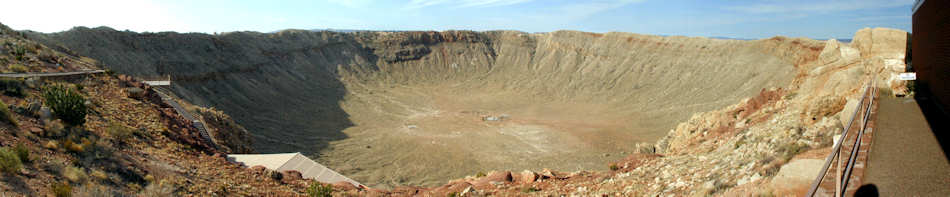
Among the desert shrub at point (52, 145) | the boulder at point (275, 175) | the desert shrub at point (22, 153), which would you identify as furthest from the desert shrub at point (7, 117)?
the boulder at point (275, 175)

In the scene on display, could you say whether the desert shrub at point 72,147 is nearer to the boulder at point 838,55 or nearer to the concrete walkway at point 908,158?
the concrete walkway at point 908,158

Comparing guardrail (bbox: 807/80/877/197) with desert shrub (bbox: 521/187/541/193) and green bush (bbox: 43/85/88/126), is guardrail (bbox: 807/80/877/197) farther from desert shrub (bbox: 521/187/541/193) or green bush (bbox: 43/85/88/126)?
green bush (bbox: 43/85/88/126)

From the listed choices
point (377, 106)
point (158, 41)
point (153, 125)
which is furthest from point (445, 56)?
point (153, 125)

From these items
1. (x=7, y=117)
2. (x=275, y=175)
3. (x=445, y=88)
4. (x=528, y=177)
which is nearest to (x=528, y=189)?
(x=528, y=177)

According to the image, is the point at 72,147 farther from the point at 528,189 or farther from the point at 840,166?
the point at 840,166

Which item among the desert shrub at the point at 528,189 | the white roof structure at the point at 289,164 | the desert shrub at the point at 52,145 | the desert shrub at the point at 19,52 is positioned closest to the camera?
the desert shrub at the point at 52,145

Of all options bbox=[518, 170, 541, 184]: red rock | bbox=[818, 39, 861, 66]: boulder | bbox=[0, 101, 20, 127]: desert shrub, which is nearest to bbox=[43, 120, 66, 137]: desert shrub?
bbox=[0, 101, 20, 127]: desert shrub
